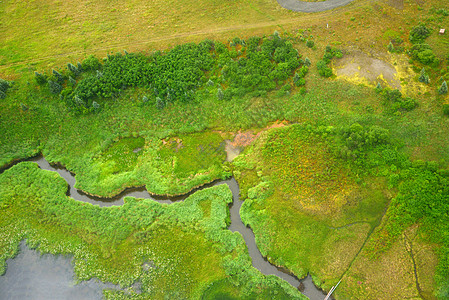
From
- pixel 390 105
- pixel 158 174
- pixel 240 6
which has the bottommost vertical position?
pixel 158 174

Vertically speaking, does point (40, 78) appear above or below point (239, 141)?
above

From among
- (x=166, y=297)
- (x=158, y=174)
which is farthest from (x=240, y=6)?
(x=166, y=297)

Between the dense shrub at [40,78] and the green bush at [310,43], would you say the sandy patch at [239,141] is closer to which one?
the green bush at [310,43]

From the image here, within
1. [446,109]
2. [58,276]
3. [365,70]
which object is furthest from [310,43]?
[58,276]

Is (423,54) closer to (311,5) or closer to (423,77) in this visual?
(423,77)

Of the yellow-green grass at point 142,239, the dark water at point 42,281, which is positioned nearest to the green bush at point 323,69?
the yellow-green grass at point 142,239

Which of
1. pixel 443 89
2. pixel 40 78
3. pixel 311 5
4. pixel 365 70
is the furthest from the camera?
pixel 311 5

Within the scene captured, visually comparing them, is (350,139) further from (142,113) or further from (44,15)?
(44,15)
